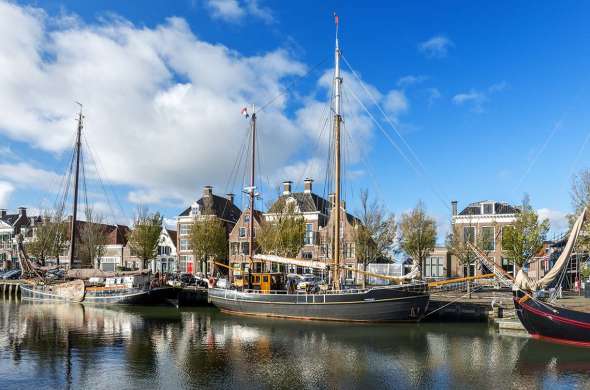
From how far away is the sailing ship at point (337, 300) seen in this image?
114 feet

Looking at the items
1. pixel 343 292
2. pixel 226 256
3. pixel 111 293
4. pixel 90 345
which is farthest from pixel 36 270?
pixel 343 292

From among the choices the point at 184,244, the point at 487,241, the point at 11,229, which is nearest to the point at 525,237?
the point at 487,241

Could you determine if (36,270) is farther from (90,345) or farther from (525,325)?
(525,325)

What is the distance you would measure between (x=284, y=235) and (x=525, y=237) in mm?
23957

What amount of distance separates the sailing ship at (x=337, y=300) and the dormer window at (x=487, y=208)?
89.1 ft

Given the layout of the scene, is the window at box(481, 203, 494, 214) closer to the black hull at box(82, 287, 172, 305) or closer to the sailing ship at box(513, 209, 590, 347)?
the sailing ship at box(513, 209, 590, 347)

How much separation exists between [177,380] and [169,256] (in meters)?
61.9

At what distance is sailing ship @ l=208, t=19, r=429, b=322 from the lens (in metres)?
34.8

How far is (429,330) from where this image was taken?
32688 millimetres

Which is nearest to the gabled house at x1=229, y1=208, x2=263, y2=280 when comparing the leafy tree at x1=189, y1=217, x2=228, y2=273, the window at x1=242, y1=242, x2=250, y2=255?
the window at x1=242, y1=242, x2=250, y2=255

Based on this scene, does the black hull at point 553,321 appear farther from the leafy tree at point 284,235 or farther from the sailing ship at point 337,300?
the leafy tree at point 284,235

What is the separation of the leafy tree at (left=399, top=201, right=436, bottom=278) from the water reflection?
16.6m

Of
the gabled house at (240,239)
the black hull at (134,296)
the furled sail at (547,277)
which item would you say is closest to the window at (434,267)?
the gabled house at (240,239)

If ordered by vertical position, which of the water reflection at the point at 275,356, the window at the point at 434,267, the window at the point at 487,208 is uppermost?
the window at the point at 487,208
